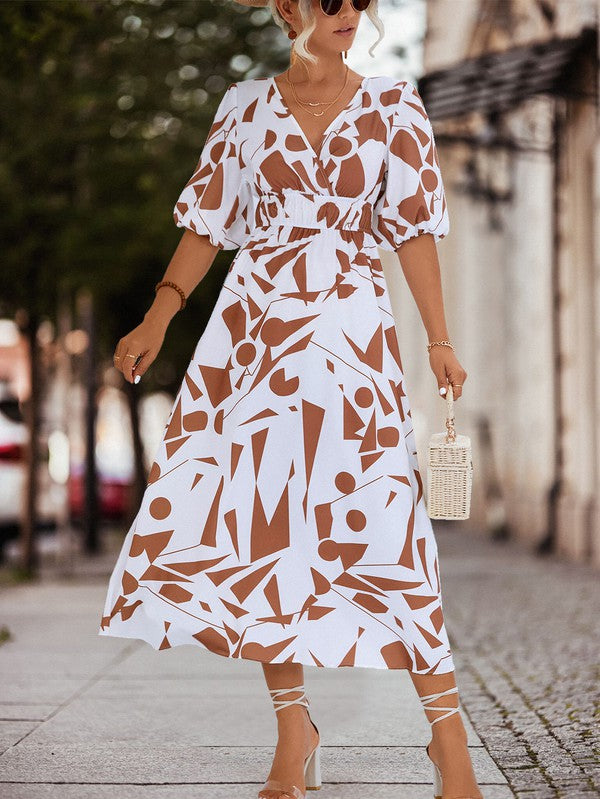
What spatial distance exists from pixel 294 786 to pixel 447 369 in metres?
1.07

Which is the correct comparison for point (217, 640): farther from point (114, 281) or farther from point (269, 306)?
point (114, 281)

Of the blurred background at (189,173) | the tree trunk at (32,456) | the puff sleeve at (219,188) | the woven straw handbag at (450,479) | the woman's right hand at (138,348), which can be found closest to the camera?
the woven straw handbag at (450,479)

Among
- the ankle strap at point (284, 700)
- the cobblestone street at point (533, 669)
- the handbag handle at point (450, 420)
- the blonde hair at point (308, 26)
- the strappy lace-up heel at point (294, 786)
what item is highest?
the blonde hair at point (308, 26)

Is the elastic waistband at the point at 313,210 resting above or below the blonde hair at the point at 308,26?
below

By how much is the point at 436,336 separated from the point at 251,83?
827mm

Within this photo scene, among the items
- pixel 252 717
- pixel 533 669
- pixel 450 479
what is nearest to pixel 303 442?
pixel 450 479

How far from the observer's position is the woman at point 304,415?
3303 millimetres

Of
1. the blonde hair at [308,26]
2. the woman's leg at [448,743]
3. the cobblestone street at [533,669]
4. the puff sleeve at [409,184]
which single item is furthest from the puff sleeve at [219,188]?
the cobblestone street at [533,669]

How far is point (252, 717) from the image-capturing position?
15.4ft

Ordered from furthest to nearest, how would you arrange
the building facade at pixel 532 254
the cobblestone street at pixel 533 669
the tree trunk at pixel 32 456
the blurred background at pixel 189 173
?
the tree trunk at pixel 32 456 → the building facade at pixel 532 254 → the blurred background at pixel 189 173 → the cobblestone street at pixel 533 669

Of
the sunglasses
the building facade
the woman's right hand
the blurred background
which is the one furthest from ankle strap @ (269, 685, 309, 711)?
the building facade

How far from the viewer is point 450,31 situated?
21.1 m

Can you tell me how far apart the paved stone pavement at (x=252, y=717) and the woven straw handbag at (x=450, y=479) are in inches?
28.9

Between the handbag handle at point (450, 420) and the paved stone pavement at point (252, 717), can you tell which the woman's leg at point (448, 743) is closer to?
the paved stone pavement at point (252, 717)
